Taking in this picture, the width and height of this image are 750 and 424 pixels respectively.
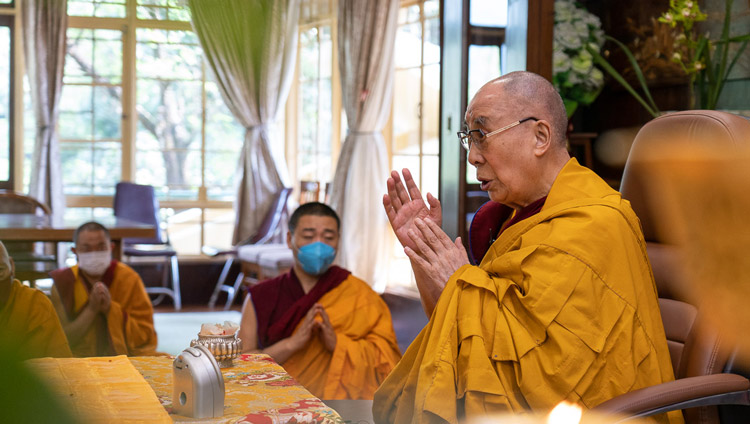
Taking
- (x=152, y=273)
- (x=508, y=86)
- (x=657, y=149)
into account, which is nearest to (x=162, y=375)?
(x=508, y=86)

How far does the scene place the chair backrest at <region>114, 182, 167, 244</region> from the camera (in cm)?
609

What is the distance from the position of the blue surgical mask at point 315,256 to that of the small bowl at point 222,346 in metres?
1.20

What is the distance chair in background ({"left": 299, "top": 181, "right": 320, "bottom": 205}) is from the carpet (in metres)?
1.00

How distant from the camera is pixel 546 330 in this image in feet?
4.67

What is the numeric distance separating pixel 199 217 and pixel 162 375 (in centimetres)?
522

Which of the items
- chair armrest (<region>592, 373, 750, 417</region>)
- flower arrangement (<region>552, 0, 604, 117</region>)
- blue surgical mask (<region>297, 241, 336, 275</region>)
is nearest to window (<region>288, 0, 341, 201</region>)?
flower arrangement (<region>552, 0, 604, 117</region>)

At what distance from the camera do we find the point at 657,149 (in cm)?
171

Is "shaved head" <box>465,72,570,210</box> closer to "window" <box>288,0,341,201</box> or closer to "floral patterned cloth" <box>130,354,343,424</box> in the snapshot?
"floral patterned cloth" <box>130,354,343,424</box>

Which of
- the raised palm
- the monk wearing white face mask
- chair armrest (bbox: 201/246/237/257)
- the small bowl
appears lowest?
chair armrest (bbox: 201/246/237/257)

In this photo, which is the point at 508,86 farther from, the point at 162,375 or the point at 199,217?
the point at 199,217

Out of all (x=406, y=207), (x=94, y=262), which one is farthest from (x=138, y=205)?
(x=406, y=207)

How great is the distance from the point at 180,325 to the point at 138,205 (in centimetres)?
118

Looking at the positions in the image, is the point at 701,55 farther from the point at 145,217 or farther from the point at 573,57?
the point at 145,217

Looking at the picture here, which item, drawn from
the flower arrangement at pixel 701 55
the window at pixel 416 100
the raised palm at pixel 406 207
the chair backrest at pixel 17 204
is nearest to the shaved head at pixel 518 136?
the raised palm at pixel 406 207
